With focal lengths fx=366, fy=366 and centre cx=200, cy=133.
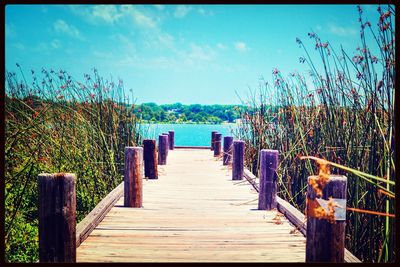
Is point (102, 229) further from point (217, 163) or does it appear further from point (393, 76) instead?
point (217, 163)

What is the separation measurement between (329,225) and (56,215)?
1.57m

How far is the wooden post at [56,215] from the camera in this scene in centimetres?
213

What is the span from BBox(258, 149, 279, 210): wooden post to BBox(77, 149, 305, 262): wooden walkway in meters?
0.12

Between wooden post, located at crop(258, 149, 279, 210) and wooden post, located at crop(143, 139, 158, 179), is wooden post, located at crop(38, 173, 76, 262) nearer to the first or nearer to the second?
wooden post, located at crop(258, 149, 279, 210)

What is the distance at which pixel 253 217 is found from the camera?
3.69m

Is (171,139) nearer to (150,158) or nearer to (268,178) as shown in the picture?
(150,158)

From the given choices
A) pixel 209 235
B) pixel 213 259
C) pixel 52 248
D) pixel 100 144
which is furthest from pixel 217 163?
pixel 52 248

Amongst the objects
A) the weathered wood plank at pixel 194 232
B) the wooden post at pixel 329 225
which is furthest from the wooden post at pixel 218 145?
the wooden post at pixel 329 225

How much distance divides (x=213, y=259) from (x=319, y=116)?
6.93 ft

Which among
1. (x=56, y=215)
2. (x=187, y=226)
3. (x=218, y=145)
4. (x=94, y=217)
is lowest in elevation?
(x=187, y=226)

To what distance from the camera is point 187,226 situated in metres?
3.38

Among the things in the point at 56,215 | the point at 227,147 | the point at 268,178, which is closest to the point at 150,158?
the point at 268,178

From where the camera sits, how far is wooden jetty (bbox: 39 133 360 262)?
2.13 meters

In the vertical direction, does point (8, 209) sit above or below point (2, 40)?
below
